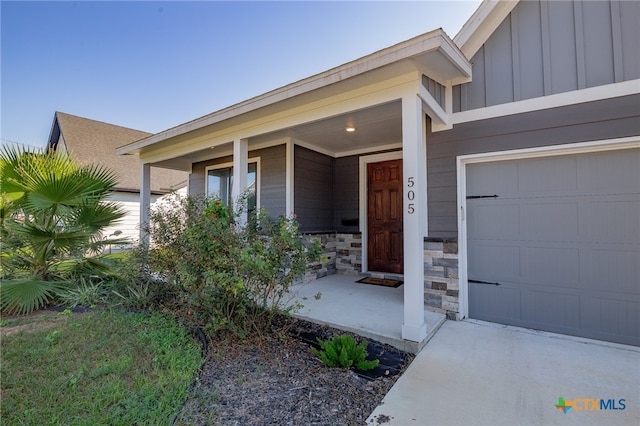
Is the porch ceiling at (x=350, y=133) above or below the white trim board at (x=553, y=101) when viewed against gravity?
above

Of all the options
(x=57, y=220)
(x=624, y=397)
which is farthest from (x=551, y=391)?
(x=57, y=220)

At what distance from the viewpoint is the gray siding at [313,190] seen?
210 inches

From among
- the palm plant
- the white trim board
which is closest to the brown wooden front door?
the white trim board

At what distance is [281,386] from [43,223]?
170 inches

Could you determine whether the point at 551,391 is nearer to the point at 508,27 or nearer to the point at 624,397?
the point at 624,397

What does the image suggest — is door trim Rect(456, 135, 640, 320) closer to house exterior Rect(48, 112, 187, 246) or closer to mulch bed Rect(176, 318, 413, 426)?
mulch bed Rect(176, 318, 413, 426)

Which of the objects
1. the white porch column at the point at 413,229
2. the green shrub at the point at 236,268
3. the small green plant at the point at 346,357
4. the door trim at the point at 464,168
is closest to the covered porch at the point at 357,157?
the white porch column at the point at 413,229

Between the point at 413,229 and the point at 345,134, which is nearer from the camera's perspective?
the point at 413,229

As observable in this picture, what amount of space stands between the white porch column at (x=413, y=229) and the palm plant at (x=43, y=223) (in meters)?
4.42

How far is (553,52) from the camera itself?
3104 mm

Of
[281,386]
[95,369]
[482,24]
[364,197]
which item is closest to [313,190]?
[364,197]

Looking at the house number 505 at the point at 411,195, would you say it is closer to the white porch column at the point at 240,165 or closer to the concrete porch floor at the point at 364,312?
the concrete porch floor at the point at 364,312

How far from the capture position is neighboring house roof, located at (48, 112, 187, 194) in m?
10.2

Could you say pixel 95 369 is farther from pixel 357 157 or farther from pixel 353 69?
pixel 357 157
